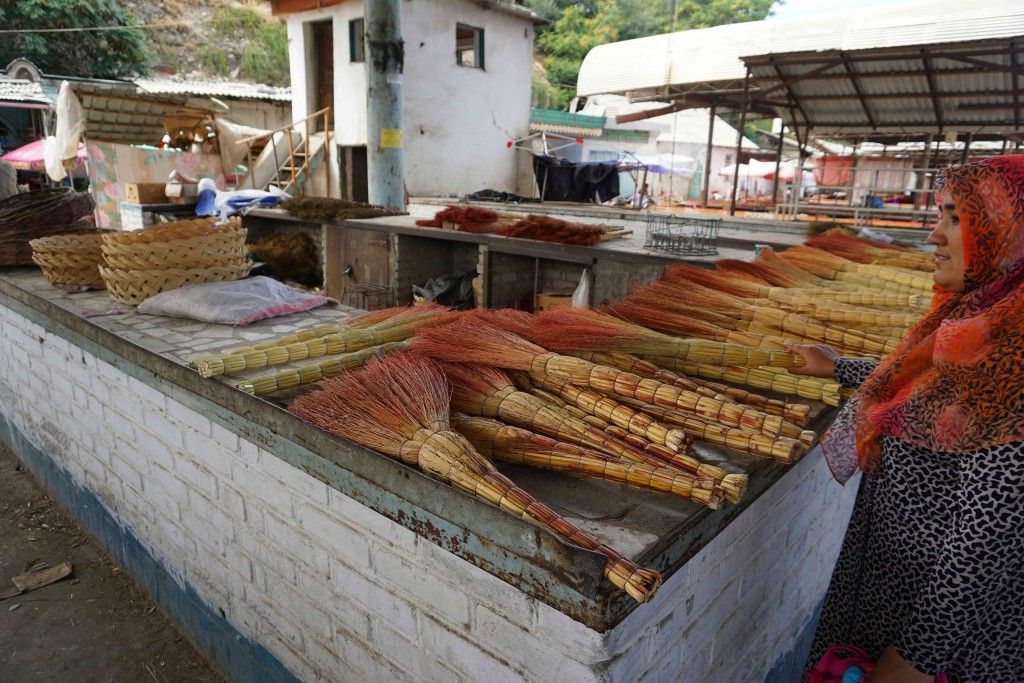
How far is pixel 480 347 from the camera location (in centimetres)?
192

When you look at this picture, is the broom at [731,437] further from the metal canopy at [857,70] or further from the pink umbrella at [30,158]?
the pink umbrella at [30,158]

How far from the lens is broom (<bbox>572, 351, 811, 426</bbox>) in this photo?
1.78 m

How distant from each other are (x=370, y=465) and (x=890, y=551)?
4.75 feet

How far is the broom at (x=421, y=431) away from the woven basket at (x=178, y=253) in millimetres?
1921

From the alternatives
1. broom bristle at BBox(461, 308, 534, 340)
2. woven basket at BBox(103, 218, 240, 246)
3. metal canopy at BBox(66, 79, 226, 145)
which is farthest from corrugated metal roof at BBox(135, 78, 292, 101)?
broom bristle at BBox(461, 308, 534, 340)

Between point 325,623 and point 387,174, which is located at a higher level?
point 387,174

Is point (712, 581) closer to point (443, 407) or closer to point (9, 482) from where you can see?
point (443, 407)

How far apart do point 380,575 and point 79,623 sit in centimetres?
250

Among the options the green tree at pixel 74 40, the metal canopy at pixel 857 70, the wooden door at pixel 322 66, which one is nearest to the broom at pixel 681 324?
the metal canopy at pixel 857 70

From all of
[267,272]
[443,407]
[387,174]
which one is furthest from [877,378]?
[387,174]

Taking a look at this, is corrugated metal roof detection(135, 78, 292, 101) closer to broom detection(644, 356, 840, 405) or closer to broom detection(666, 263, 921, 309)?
broom detection(666, 263, 921, 309)

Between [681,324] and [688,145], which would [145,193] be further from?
[688,145]

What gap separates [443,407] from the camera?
165 centimetres

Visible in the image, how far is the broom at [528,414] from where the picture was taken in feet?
4.75
